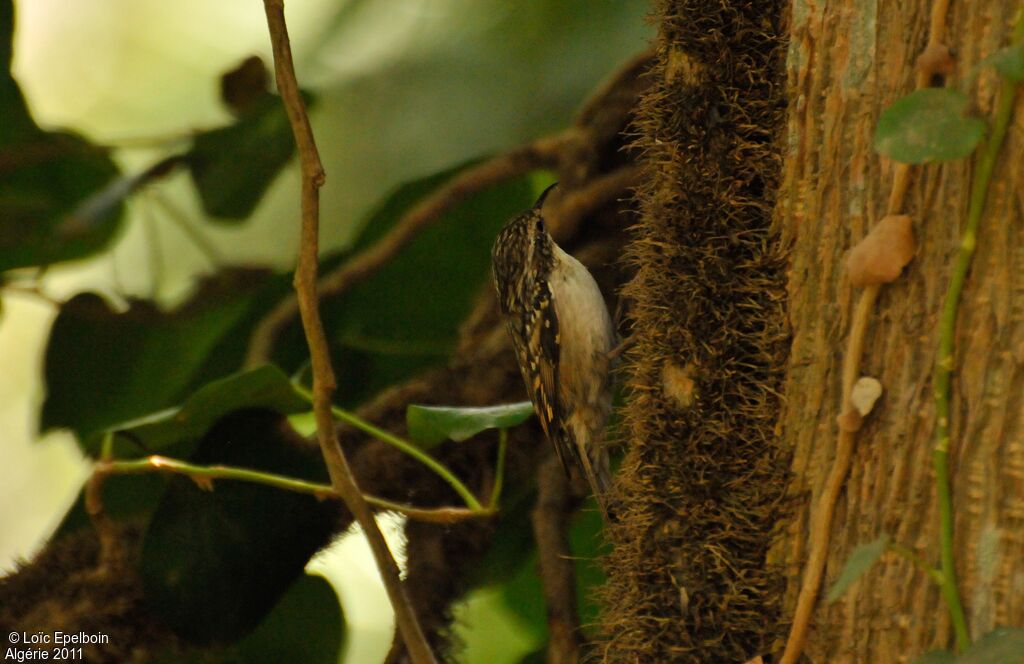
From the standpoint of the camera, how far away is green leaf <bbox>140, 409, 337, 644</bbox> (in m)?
1.90

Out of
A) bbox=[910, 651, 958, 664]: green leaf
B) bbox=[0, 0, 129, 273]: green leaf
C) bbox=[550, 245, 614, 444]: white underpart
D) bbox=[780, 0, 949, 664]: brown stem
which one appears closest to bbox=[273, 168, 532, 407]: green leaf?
bbox=[550, 245, 614, 444]: white underpart

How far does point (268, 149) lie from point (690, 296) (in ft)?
5.16

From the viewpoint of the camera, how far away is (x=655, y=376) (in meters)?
1.38

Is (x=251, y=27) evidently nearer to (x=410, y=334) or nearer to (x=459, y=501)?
(x=410, y=334)

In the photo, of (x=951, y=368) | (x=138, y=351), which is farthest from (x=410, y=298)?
(x=951, y=368)

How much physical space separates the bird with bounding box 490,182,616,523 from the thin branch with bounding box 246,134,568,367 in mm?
115

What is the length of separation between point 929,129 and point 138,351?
2.20 meters

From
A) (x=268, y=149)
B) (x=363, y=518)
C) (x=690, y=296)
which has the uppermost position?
(x=690, y=296)

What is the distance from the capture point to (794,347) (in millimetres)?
1229

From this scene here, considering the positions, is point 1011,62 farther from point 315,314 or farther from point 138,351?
point 138,351

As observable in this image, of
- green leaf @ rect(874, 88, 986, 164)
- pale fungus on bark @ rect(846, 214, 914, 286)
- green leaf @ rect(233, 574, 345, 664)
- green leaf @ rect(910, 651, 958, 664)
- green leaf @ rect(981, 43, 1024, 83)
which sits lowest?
green leaf @ rect(233, 574, 345, 664)

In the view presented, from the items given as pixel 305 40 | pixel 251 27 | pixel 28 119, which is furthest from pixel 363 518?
pixel 251 27

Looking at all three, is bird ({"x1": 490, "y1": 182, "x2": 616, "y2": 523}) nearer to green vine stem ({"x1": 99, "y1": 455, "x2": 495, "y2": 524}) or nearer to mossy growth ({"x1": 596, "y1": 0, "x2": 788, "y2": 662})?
green vine stem ({"x1": 99, "y1": 455, "x2": 495, "y2": 524})

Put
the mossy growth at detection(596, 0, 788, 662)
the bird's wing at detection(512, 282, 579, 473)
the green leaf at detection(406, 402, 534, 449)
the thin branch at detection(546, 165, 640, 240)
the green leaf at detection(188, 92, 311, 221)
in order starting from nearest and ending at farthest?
the mossy growth at detection(596, 0, 788, 662), the green leaf at detection(406, 402, 534, 449), the bird's wing at detection(512, 282, 579, 473), the thin branch at detection(546, 165, 640, 240), the green leaf at detection(188, 92, 311, 221)
